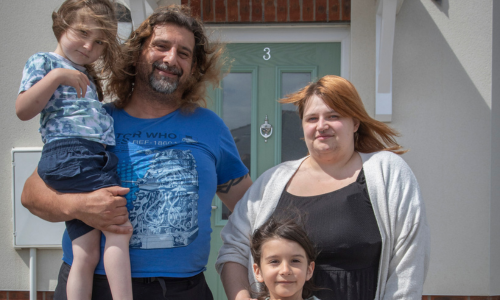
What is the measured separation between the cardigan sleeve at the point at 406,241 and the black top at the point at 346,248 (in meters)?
0.07

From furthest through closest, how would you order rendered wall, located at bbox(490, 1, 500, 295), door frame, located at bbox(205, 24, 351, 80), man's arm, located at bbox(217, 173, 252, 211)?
door frame, located at bbox(205, 24, 351, 80) → rendered wall, located at bbox(490, 1, 500, 295) → man's arm, located at bbox(217, 173, 252, 211)

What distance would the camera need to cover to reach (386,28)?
10.6 ft

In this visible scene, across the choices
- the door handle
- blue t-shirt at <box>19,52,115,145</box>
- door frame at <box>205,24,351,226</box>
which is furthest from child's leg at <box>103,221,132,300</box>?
the door handle

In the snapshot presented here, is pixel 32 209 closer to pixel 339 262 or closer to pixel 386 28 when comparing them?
pixel 339 262

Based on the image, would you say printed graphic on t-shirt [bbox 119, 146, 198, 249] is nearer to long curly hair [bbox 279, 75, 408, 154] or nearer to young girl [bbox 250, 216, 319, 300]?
young girl [bbox 250, 216, 319, 300]

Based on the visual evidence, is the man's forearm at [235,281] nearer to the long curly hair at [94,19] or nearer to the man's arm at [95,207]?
the man's arm at [95,207]

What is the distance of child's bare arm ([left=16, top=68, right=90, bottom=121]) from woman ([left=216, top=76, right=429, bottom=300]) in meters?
Answer: 0.90

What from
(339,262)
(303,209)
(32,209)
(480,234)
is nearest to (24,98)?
(32,209)

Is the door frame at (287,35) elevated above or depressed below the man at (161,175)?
above

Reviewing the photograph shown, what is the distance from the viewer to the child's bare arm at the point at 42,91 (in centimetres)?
163

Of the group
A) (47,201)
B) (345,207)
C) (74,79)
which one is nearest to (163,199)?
(47,201)

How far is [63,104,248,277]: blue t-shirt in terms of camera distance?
1.69 m

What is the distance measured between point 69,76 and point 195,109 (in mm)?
566

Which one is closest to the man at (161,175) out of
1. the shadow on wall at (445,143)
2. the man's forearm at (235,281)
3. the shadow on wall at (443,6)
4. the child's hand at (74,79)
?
the man's forearm at (235,281)
